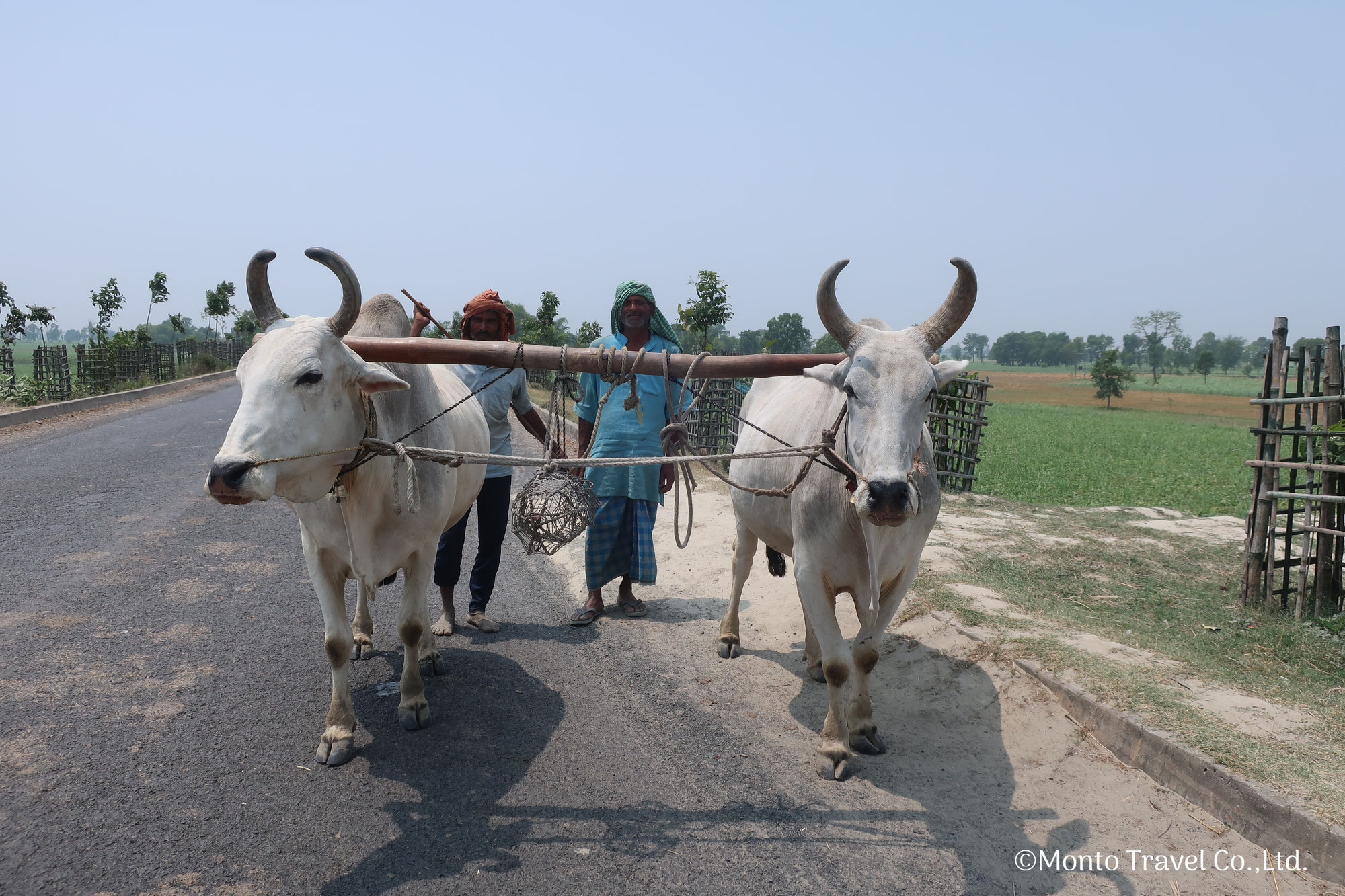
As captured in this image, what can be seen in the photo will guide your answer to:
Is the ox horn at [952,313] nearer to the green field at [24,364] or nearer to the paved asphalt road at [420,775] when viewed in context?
the paved asphalt road at [420,775]

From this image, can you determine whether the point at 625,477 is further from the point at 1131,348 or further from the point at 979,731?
the point at 1131,348

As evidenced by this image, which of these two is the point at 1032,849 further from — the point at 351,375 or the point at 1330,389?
the point at 1330,389

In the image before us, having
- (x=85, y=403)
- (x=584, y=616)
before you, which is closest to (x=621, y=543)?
(x=584, y=616)

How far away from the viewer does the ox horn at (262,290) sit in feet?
10.9

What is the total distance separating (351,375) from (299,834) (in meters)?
1.77

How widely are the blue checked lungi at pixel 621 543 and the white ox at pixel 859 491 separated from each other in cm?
119

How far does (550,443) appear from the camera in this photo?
13.7ft

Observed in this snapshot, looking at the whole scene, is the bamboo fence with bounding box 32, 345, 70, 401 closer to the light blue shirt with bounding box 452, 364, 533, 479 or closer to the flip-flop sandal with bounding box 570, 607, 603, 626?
the light blue shirt with bounding box 452, 364, 533, 479

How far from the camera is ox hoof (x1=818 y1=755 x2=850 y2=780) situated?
3578mm

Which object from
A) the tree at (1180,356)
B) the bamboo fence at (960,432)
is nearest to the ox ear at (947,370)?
the bamboo fence at (960,432)

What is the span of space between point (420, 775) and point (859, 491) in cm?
227

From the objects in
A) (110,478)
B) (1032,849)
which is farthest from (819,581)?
(110,478)

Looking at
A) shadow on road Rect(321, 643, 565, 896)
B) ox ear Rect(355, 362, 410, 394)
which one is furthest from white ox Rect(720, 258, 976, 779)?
ox ear Rect(355, 362, 410, 394)

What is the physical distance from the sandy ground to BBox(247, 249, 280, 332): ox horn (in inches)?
115
